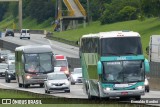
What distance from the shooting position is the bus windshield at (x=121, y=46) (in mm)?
31312

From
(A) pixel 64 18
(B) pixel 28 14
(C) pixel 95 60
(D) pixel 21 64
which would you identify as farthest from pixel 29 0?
(C) pixel 95 60

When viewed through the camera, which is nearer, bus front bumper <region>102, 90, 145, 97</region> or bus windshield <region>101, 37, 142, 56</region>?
bus front bumper <region>102, 90, 145, 97</region>

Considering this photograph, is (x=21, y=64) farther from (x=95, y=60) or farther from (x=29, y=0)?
(x=29, y=0)

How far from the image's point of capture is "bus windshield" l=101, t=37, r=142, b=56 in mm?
31312

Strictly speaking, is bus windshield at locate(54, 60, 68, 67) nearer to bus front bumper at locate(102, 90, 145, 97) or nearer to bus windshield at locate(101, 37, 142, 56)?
bus windshield at locate(101, 37, 142, 56)

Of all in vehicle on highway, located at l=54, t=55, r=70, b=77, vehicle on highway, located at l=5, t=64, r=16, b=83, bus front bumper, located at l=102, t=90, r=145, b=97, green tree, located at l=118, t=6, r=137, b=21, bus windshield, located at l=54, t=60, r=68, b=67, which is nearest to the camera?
bus front bumper, located at l=102, t=90, r=145, b=97

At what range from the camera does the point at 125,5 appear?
137625mm

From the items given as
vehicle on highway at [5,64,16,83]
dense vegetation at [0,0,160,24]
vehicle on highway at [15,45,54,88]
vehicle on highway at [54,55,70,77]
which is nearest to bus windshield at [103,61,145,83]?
vehicle on highway at [15,45,54,88]

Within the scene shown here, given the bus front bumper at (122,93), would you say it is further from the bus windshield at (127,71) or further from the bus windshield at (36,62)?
the bus windshield at (36,62)

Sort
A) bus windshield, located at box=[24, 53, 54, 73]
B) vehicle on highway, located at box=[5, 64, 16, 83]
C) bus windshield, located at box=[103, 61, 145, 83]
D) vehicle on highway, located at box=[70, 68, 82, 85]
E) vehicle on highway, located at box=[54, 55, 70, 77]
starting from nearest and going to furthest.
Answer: bus windshield, located at box=[103, 61, 145, 83] < bus windshield, located at box=[24, 53, 54, 73] < vehicle on highway, located at box=[70, 68, 82, 85] < vehicle on highway, located at box=[54, 55, 70, 77] < vehicle on highway, located at box=[5, 64, 16, 83]

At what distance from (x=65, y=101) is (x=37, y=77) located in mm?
24846

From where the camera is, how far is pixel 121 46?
31516 millimetres

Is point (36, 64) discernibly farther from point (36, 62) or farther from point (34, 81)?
point (34, 81)

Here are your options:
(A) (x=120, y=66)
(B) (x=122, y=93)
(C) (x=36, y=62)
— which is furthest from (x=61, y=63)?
(B) (x=122, y=93)
